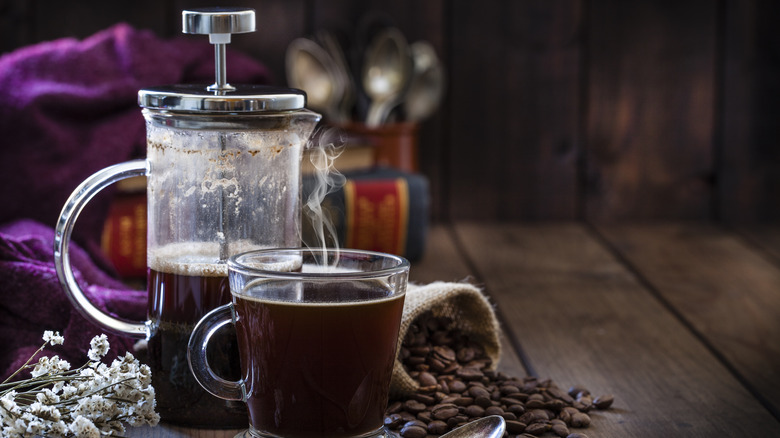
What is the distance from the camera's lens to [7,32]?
73.2 inches

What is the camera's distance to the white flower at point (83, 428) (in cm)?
72

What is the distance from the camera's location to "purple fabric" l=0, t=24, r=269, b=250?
1.31 metres

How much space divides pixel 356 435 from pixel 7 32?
137 cm

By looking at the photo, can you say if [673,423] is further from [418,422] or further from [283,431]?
[283,431]

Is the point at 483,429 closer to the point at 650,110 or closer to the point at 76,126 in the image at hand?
the point at 76,126

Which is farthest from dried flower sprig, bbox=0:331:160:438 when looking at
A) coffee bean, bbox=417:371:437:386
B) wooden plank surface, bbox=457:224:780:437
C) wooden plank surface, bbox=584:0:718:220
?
wooden plank surface, bbox=584:0:718:220

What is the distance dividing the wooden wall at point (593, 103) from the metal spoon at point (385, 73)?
0.39 ft

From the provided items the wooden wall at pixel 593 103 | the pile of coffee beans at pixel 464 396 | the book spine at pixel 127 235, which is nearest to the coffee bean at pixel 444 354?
the pile of coffee beans at pixel 464 396

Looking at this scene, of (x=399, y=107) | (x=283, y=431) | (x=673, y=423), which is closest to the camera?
(x=283, y=431)

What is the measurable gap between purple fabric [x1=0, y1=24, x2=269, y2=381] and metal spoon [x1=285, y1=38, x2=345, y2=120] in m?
0.30

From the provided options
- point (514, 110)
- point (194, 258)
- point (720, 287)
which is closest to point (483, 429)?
point (194, 258)

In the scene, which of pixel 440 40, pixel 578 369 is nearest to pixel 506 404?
pixel 578 369

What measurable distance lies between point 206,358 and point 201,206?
128 mm

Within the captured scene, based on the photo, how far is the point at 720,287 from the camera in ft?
4.86
